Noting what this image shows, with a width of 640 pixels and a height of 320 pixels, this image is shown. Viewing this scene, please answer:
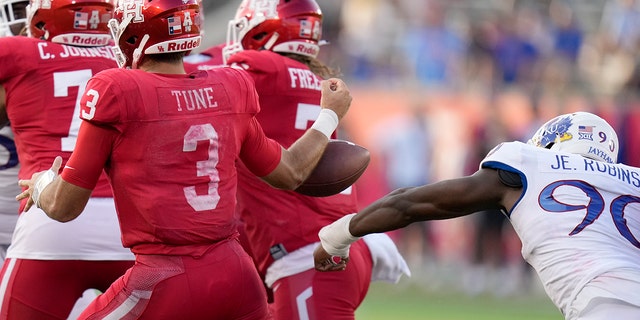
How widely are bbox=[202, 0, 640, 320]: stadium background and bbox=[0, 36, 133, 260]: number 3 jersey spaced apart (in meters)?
6.71

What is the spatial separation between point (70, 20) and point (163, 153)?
1.47 m

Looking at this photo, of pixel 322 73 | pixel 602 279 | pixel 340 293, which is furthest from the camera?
pixel 322 73

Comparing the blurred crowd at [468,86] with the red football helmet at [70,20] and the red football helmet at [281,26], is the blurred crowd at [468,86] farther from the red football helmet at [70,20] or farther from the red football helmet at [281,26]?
the red football helmet at [70,20]

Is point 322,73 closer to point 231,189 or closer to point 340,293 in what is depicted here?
point 340,293

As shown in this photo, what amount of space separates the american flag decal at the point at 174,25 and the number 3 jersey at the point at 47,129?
104 centimetres

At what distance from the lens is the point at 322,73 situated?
597 cm

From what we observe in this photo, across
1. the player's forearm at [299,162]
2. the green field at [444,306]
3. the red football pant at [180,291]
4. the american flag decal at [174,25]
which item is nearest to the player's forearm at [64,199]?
the red football pant at [180,291]

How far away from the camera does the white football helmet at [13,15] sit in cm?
582

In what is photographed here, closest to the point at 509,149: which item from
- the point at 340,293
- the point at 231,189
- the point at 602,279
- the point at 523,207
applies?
the point at 523,207

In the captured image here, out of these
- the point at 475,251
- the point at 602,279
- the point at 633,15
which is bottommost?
the point at 475,251

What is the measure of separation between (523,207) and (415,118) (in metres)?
8.96

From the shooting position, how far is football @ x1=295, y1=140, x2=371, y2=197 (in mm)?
5039

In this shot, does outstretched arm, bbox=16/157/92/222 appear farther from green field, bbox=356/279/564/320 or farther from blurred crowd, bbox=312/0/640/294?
blurred crowd, bbox=312/0/640/294

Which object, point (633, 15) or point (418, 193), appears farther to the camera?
point (633, 15)
